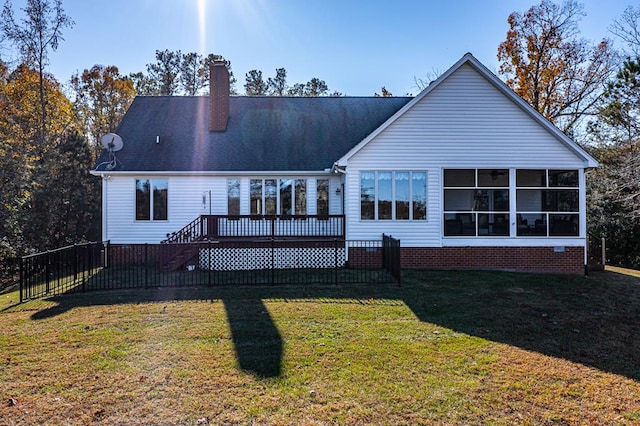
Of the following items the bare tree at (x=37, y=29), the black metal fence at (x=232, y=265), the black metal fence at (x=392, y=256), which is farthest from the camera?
the bare tree at (x=37, y=29)

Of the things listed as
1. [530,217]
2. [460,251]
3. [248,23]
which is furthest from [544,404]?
[248,23]

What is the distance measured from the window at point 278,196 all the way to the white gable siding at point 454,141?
293 cm

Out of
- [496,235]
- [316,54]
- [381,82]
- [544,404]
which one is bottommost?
[544,404]

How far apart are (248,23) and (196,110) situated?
7.19 metres

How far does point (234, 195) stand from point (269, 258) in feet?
10.8

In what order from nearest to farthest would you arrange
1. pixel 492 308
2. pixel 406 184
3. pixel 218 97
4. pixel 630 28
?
pixel 492 308 → pixel 406 184 → pixel 218 97 → pixel 630 28

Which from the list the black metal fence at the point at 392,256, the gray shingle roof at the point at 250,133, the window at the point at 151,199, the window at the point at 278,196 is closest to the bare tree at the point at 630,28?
the gray shingle roof at the point at 250,133

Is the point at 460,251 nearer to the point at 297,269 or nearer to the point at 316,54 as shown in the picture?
the point at 297,269

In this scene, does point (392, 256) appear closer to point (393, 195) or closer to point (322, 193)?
point (393, 195)

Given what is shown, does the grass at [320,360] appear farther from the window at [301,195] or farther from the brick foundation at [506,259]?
the window at [301,195]

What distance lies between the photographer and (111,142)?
50.1ft

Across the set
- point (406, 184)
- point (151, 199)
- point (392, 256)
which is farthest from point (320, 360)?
point (151, 199)

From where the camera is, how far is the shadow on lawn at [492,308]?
569 cm

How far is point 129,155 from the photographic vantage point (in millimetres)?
15789
